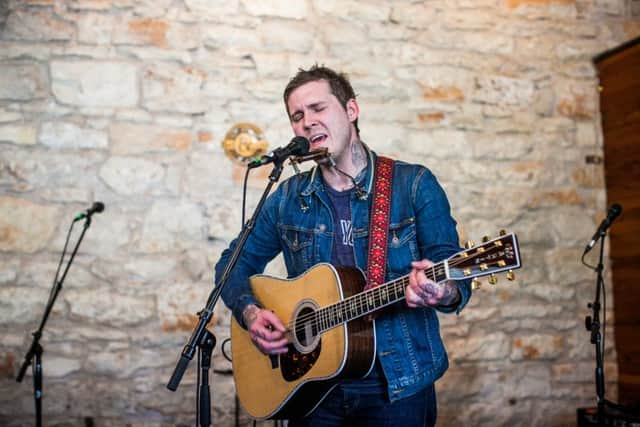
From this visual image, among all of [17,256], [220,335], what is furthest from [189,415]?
[17,256]

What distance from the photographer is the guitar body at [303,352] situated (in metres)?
1.96

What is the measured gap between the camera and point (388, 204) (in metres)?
2.18

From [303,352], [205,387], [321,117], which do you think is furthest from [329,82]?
[205,387]

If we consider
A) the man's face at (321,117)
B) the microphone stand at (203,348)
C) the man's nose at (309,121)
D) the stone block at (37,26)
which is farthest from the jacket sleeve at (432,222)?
the stone block at (37,26)

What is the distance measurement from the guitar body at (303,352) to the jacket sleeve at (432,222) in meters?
0.25

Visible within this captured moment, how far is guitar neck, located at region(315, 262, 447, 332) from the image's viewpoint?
183 centimetres

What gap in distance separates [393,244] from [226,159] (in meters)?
1.87

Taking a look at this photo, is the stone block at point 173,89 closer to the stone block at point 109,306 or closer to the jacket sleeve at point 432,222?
the stone block at point 109,306

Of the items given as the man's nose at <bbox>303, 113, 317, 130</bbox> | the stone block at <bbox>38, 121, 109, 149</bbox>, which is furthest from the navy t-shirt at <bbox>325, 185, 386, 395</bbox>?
the stone block at <bbox>38, 121, 109, 149</bbox>

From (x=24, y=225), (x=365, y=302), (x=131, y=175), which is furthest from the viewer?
(x=131, y=175)

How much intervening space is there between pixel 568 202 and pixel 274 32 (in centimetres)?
224

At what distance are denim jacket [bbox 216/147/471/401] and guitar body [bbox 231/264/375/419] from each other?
0.08 m

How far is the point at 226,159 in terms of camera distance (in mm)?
3771

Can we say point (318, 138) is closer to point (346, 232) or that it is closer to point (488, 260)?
point (346, 232)
